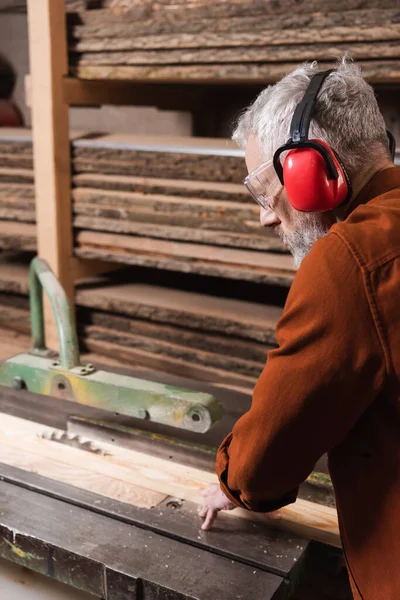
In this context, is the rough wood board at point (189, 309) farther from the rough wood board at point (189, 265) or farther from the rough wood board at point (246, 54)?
the rough wood board at point (246, 54)

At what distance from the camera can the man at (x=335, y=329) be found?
0.90 meters

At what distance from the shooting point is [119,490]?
59.3 inches

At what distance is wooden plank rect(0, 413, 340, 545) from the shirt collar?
74 centimetres

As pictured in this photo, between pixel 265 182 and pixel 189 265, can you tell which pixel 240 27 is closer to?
pixel 189 265

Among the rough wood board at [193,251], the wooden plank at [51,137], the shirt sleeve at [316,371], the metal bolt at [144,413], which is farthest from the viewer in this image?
the wooden plank at [51,137]

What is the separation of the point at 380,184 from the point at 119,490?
91 centimetres

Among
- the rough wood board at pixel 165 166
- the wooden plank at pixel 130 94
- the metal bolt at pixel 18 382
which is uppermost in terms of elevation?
the wooden plank at pixel 130 94

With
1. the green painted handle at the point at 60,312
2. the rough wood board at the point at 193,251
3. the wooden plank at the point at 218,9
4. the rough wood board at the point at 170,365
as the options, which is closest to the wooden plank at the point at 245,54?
the wooden plank at the point at 218,9

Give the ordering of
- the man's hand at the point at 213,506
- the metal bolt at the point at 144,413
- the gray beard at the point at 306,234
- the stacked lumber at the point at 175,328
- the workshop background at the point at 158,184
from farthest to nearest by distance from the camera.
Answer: the stacked lumber at the point at 175,328 < the workshop background at the point at 158,184 < the metal bolt at the point at 144,413 < the man's hand at the point at 213,506 < the gray beard at the point at 306,234

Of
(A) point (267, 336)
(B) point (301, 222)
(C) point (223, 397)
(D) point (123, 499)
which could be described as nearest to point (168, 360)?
(A) point (267, 336)

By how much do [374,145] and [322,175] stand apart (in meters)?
0.13

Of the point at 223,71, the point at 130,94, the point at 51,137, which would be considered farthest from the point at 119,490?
the point at 130,94

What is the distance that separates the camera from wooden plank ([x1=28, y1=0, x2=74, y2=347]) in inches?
94.0

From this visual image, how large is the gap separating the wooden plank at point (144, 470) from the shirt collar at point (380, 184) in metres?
0.74
